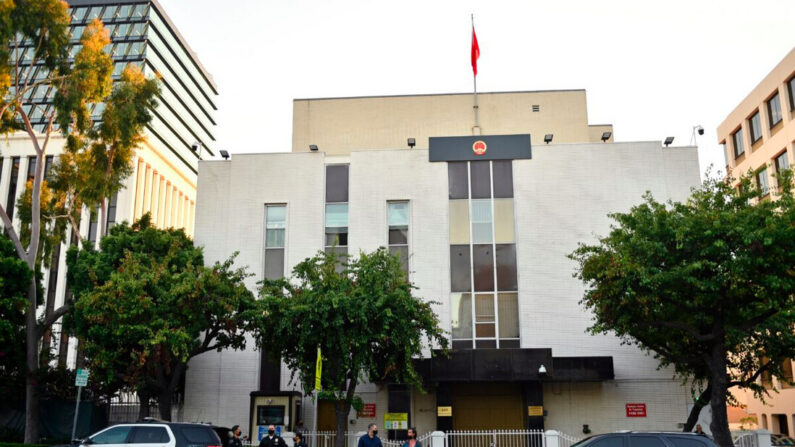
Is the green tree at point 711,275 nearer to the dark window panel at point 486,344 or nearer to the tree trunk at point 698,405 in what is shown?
the tree trunk at point 698,405

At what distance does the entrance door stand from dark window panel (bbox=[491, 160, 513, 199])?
8.13m

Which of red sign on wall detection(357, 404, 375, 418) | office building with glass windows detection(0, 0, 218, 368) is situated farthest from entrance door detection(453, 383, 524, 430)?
office building with glass windows detection(0, 0, 218, 368)

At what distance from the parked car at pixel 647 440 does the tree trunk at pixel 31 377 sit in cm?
2136

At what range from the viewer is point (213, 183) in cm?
3153

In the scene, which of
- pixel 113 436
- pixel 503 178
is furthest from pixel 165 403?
pixel 503 178

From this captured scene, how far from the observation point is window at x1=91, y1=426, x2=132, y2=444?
56.3ft

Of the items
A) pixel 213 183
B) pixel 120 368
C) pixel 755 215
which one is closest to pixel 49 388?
pixel 120 368

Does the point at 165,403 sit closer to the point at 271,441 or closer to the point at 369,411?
the point at 369,411

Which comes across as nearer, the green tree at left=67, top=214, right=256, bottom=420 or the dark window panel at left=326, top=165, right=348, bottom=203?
the green tree at left=67, top=214, right=256, bottom=420

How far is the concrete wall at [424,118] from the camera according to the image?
3450cm

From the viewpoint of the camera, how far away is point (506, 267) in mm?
29438

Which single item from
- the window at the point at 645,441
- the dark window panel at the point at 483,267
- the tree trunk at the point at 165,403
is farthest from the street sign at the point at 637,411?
the tree trunk at the point at 165,403

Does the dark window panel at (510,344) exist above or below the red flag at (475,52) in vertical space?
below

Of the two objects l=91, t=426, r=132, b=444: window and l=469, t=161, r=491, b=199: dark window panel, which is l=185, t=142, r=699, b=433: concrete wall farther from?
l=91, t=426, r=132, b=444: window
